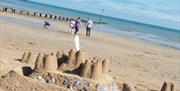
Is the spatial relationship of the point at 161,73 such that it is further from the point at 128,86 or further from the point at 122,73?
the point at 128,86

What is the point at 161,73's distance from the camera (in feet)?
78.6

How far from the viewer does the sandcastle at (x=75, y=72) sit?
31.5 ft

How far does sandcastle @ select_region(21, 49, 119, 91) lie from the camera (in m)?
9.59

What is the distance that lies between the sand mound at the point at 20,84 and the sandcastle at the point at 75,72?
40cm

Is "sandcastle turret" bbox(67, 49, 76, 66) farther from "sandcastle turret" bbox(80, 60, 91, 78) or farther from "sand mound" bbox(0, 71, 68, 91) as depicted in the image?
"sand mound" bbox(0, 71, 68, 91)

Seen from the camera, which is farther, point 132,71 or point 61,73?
point 132,71

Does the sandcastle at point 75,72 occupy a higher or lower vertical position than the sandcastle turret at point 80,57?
lower

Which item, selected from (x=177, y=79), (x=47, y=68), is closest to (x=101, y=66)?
(x=47, y=68)

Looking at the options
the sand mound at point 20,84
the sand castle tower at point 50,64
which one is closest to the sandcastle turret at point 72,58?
the sand castle tower at point 50,64

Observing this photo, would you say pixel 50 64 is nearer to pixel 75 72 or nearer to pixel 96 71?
pixel 75 72

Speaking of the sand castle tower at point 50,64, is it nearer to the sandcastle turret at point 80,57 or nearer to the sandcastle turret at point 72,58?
the sandcastle turret at point 72,58

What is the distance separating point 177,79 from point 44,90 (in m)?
14.8

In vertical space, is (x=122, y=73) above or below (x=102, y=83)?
below

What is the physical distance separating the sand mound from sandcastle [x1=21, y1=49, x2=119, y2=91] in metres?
0.40
